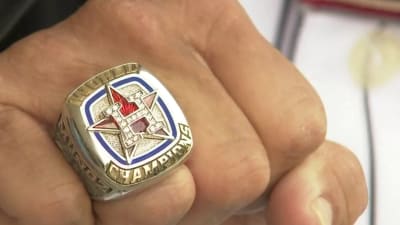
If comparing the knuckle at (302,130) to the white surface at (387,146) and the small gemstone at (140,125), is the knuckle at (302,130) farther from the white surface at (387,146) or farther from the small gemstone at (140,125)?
the white surface at (387,146)

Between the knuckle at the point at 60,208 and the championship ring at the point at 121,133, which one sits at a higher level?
the championship ring at the point at 121,133

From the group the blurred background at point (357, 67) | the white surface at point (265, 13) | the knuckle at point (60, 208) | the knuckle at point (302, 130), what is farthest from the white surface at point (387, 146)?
the knuckle at point (60, 208)

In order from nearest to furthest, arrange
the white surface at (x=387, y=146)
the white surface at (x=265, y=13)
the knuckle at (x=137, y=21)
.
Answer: the knuckle at (x=137, y=21) → the white surface at (x=387, y=146) → the white surface at (x=265, y=13)

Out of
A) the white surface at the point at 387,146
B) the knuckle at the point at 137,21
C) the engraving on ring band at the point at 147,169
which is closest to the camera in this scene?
the engraving on ring band at the point at 147,169

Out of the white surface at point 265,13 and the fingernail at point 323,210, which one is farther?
the white surface at point 265,13

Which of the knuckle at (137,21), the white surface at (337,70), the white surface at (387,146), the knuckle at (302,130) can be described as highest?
the knuckle at (137,21)

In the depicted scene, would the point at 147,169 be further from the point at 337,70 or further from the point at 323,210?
the point at 337,70

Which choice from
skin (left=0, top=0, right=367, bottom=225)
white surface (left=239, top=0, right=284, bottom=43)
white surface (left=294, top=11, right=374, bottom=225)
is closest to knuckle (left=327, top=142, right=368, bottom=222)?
skin (left=0, top=0, right=367, bottom=225)
